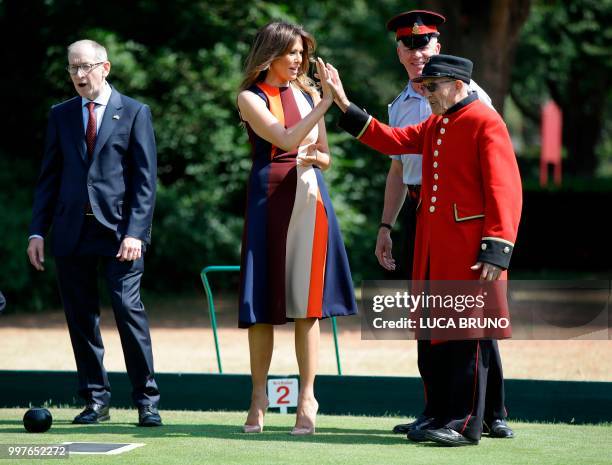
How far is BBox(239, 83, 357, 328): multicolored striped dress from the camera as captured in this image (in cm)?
607

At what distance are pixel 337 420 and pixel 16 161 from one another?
31.4 feet

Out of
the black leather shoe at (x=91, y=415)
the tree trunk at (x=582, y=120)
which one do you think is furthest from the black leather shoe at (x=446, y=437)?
the tree trunk at (x=582, y=120)

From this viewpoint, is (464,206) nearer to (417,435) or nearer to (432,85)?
(432,85)

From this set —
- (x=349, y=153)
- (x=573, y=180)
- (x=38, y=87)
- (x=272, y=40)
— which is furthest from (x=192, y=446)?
(x=573, y=180)

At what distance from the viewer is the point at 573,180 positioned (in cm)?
2459

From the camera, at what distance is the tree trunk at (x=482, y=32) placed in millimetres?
13828

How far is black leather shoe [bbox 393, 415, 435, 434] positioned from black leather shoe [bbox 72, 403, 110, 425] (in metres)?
1.60

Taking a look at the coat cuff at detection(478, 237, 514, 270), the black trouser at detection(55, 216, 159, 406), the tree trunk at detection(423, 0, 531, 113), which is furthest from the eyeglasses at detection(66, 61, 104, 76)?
the tree trunk at detection(423, 0, 531, 113)

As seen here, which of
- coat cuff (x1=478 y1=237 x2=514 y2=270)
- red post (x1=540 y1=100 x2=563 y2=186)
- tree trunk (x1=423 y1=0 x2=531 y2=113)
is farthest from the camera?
red post (x1=540 y1=100 x2=563 y2=186)

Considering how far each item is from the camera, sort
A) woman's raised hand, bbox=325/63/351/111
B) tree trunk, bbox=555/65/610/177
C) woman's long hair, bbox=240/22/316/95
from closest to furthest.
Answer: woman's raised hand, bbox=325/63/351/111 → woman's long hair, bbox=240/22/316/95 → tree trunk, bbox=555/65/610/177

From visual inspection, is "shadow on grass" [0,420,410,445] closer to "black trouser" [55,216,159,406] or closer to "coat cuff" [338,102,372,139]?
"black trouser" [55,216,159,406]

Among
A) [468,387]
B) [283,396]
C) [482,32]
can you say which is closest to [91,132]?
[283,396]

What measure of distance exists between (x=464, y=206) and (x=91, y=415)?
7.76ft

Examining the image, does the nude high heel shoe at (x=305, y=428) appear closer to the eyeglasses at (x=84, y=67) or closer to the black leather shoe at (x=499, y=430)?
the black leather shoe at (x=499, y=430)
